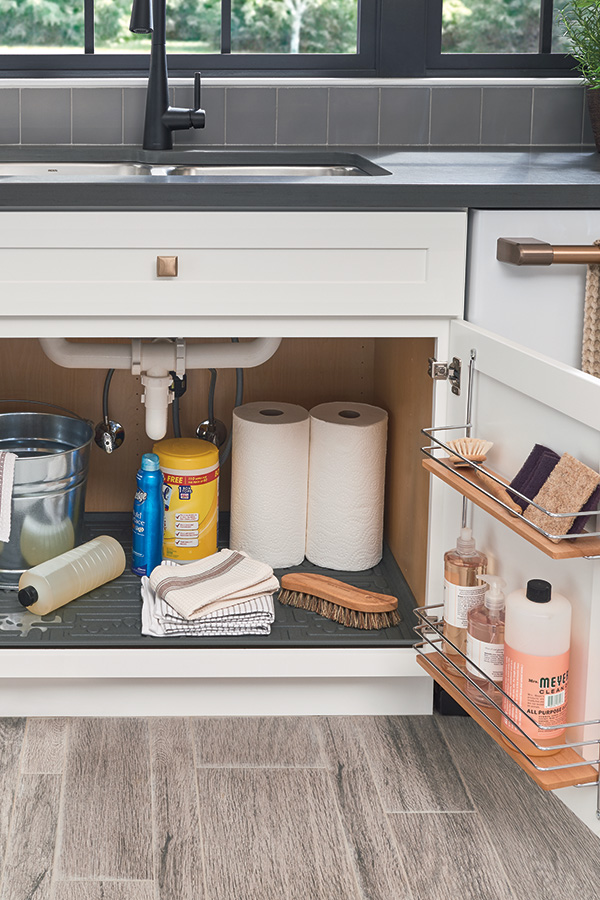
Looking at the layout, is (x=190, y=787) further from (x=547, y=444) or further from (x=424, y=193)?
(x=424, y=193)

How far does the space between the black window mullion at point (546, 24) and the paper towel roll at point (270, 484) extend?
110 cm

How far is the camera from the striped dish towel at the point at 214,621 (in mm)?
1659

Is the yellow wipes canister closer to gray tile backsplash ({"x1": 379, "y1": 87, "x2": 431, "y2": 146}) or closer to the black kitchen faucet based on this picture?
the black kitchen faucet

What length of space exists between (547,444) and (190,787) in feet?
2.63

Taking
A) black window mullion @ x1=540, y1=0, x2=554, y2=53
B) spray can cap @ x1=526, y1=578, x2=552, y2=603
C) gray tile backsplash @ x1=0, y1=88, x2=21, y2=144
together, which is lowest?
spray can cap @ x1=526, y1=578, x2=552, y2=603

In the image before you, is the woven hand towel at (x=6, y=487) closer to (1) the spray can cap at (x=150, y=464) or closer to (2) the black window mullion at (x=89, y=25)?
(1) the spray can cap at (x=150, y=464)

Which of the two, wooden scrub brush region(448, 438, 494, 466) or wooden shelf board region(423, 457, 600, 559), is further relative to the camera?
wooden scrub brush region(448, 438, 494, 466)

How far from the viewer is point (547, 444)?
119 centimetres

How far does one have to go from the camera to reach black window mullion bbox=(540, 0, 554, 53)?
2.22m

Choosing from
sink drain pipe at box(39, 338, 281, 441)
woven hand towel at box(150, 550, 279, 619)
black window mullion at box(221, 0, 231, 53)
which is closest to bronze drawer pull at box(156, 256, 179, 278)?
sink drain pipe at box(39, 338, 281, 441)

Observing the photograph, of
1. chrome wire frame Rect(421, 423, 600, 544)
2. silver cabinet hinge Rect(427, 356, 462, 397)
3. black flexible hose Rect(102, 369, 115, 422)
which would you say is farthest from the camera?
black flexible hose Rect(102, 369, 115, 422)

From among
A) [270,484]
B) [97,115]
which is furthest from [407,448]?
[97,115]

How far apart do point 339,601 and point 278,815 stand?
424 millimetres

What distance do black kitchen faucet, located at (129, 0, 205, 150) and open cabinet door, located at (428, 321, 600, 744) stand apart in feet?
2.86
